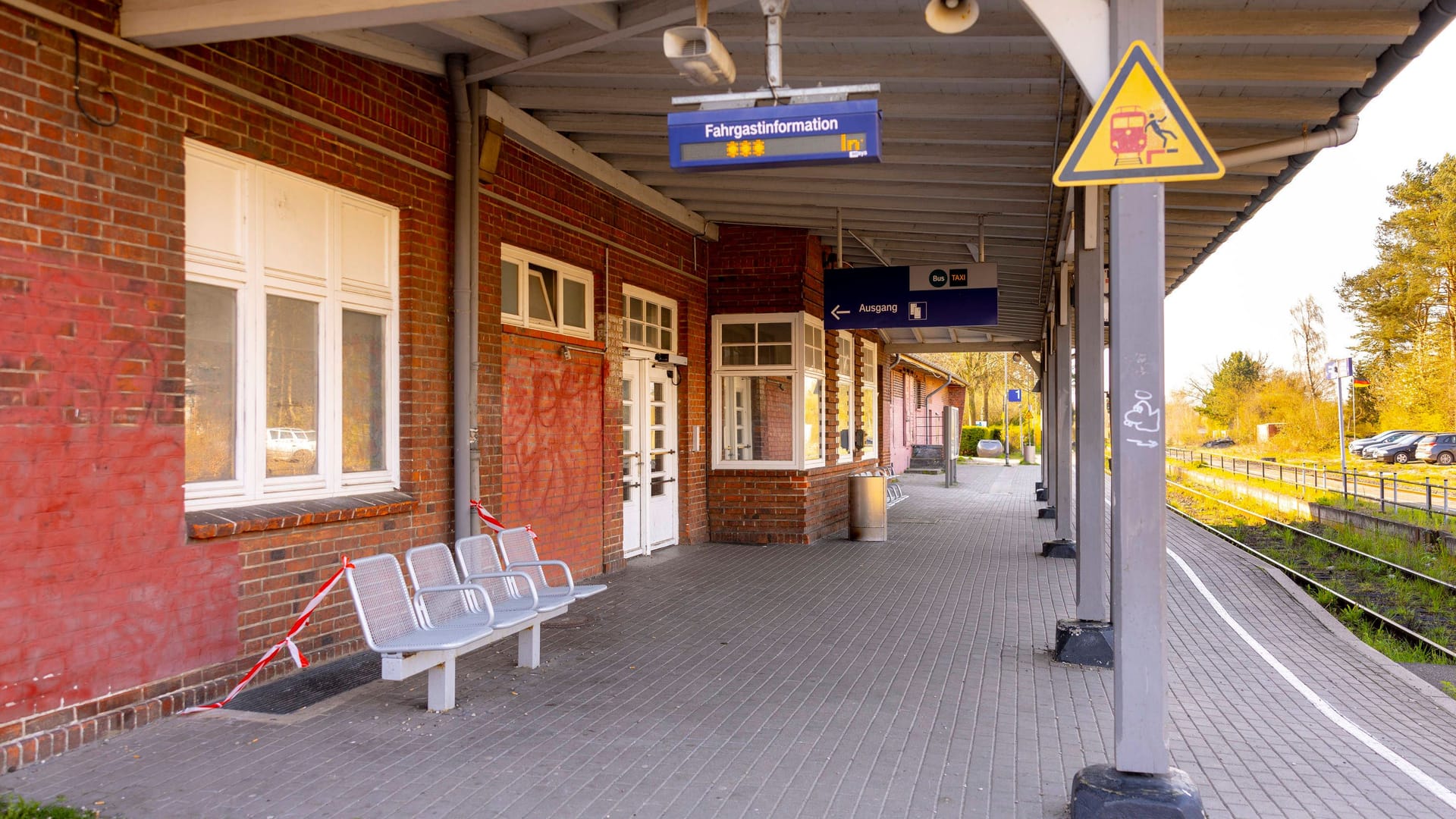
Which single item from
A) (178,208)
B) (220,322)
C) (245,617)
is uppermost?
(178,208)

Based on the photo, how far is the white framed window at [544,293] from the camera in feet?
26.9

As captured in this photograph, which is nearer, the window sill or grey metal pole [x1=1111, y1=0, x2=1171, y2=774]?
grey metal pole [x1=1111, y1=0, x2=1171, y2=774]

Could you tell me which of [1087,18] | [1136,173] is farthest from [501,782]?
[1087,18]

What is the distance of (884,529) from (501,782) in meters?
9.48

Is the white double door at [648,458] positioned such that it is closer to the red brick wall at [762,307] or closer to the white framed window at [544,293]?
the red brick wall at [762,307]

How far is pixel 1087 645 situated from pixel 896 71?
12.8ft

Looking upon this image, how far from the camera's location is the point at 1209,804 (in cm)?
403

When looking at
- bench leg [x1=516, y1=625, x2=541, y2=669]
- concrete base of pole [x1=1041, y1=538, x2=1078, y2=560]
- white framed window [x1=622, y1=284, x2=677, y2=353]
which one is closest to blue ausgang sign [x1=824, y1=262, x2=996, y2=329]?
white framed window [x1=622, y1=284, x2=677, y2=353]

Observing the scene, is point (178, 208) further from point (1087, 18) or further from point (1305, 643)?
point (1305, 643)

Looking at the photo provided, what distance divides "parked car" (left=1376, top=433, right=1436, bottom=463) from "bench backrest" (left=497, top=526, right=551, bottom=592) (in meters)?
36.5

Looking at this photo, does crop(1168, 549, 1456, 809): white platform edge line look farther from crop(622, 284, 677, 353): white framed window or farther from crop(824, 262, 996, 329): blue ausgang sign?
crop(622, 284, 677, 353): white framed window

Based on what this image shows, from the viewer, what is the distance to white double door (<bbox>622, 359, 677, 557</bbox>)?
10.6 m

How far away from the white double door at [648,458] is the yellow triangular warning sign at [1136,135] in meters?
7.16

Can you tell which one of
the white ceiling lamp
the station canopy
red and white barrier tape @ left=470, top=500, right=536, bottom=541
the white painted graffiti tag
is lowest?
red and white barrier tape @ left=470, top=500, right=536, bottom=541
